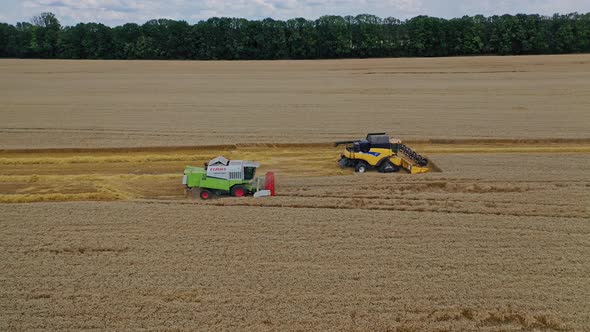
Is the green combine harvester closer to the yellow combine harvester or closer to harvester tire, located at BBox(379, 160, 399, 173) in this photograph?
the yellow combine harvester

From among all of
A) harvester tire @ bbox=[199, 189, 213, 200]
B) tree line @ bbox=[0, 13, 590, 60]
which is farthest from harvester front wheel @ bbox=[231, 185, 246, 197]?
tree line @ bbox=[0, 13, 590, 60]

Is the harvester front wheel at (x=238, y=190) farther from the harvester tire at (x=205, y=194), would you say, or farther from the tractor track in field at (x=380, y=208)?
the harvester tire at (x=205, y=194)

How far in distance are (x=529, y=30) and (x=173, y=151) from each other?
220ft

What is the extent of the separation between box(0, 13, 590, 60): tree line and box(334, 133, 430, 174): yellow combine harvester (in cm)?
6115

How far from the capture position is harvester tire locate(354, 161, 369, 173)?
Answer: 66.7 feet

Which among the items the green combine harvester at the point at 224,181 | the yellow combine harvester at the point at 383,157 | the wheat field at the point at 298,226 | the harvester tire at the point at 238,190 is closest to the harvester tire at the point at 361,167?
the yellow combine harvester at the point at 383,157

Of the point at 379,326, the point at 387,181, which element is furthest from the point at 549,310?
the point at 387,181

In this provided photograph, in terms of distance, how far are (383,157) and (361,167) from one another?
34.9 inches

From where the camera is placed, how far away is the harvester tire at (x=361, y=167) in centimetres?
2034

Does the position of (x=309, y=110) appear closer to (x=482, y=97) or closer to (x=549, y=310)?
(x=482, y=97)

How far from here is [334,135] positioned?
2697cm

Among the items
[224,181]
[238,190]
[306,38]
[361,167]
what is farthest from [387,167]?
[306,38]

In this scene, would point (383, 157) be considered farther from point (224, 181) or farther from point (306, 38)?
point (306, 38)

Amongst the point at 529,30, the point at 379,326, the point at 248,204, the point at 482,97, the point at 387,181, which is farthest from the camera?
the point at 529,30
